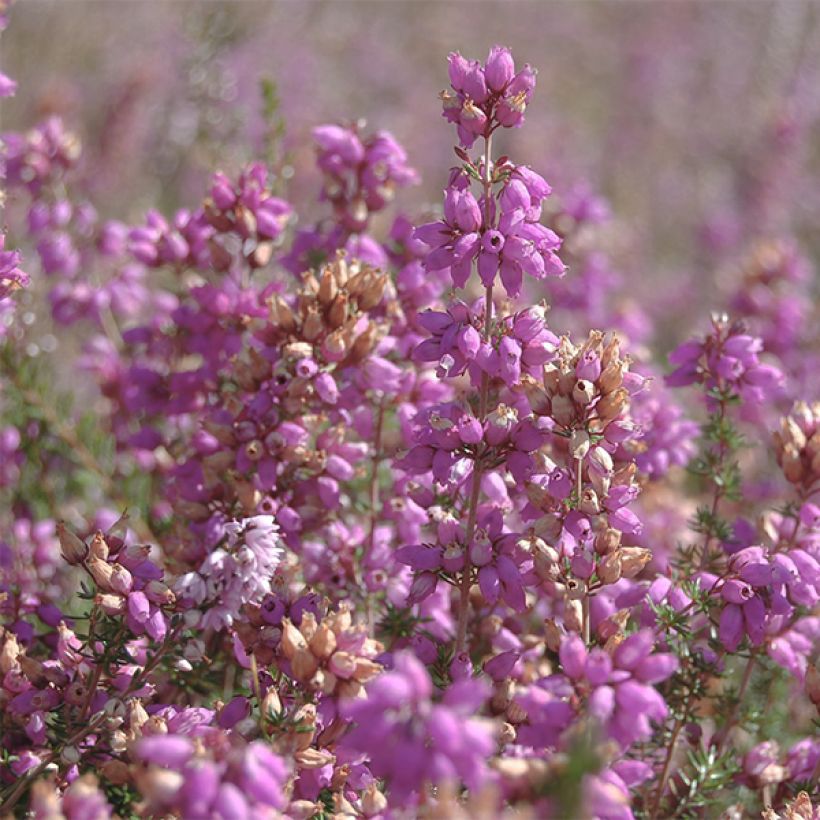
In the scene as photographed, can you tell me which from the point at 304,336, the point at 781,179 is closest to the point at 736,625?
the point at 304,336

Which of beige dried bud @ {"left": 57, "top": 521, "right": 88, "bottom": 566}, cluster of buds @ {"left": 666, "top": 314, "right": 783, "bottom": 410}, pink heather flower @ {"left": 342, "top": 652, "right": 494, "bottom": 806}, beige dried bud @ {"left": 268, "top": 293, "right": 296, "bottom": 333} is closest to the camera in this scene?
pink heather flower @ {"left": 342, "top": 652, "right": 494, "bottom": 806}

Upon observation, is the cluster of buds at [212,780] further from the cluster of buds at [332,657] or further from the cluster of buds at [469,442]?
the cluster of buds at [469,442]

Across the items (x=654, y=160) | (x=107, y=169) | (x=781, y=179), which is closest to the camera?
(x=107, y=169)

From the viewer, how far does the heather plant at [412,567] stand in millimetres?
2490

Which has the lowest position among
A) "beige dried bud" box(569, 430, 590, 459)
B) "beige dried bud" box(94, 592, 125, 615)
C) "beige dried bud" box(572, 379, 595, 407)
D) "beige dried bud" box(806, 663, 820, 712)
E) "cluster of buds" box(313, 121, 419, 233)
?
"beige dried bud" box(94, 592, 125, 615)

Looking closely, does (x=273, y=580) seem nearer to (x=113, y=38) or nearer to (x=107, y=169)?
(x=107, y=169)

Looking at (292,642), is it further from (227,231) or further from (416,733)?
(227,231)

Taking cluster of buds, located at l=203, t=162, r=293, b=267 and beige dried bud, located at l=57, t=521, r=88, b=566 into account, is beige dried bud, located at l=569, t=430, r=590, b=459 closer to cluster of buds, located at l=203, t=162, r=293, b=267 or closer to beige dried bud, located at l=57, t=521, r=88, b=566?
beige dried bud, located at l=57, t=521, r=88, b=566

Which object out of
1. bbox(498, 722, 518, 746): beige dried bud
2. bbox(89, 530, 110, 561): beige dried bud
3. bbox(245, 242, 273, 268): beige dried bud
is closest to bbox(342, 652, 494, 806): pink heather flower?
bbox(498, 722, 518, 746): beige dried bud

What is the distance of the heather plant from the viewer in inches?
98.0

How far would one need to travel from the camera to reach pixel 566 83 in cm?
1794

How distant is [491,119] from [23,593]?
2555mm

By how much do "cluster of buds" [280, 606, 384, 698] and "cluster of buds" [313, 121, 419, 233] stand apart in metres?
2.22

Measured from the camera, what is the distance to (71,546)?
3145 mm
